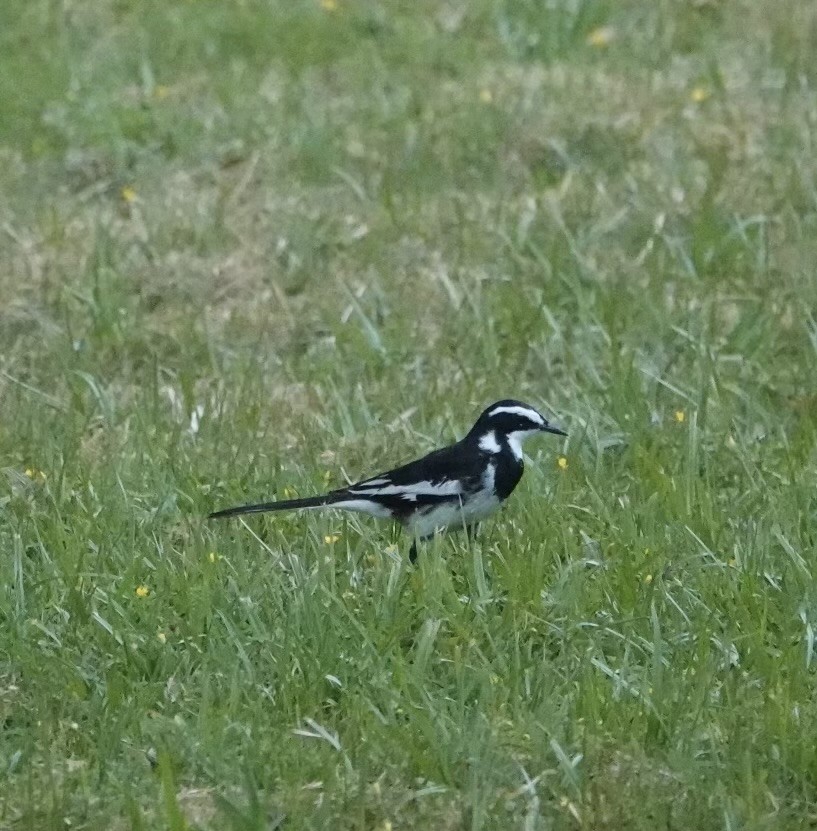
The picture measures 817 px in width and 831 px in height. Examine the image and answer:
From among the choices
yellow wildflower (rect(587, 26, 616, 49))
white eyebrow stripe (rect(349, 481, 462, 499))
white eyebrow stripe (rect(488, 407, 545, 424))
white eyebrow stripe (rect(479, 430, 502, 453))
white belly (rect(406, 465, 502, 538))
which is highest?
yellow wildflower (rect(587, 26, 616, 49))

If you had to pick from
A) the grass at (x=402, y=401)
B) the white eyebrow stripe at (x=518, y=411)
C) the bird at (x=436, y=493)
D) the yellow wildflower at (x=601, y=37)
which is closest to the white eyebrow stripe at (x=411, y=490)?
the bird at (x=436, y=493)

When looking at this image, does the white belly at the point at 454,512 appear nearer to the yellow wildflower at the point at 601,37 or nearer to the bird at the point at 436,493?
the bird at the point at 436,493

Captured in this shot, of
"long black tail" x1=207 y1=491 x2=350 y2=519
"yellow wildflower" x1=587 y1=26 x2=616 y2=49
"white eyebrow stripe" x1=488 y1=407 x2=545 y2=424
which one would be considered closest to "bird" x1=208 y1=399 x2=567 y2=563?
"long black tail" x1=207 y1=491 x2=350 y2=519

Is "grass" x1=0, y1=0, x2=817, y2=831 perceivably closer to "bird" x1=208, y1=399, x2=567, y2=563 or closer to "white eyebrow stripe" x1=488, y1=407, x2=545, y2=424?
"bird" x1=208, y1=399, x2=567, y2=563

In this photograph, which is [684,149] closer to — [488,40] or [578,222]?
[578,222]

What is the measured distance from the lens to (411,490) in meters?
6.00

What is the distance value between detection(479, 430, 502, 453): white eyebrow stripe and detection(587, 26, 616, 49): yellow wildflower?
543cm

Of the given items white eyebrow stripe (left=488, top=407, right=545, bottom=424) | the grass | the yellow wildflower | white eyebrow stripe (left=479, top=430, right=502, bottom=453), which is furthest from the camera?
the yellow wildflower

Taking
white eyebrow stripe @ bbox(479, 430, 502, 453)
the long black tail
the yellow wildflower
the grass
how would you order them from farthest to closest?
the yellow wildflower
white eyebrow stripe @ bbox(479, 430, 502, 453)
the long black tail
the grass

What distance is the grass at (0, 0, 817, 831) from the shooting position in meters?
4.55

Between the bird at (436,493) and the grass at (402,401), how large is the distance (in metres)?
0.09

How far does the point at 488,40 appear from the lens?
11.4 meters

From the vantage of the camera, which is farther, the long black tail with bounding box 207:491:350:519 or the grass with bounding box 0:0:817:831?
the long black tail with bounding box 207:491:350:519

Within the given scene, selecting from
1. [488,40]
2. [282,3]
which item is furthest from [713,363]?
[282,3]
